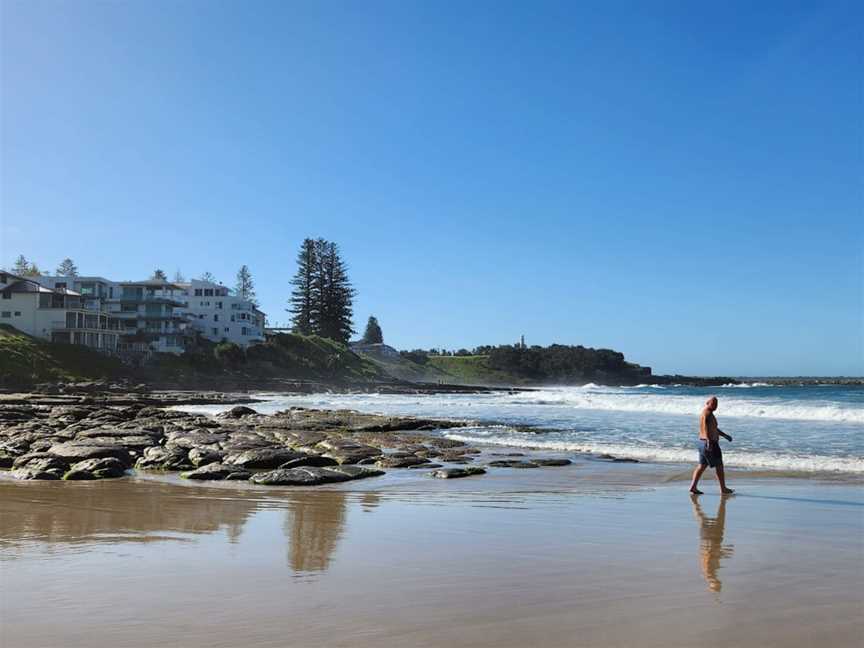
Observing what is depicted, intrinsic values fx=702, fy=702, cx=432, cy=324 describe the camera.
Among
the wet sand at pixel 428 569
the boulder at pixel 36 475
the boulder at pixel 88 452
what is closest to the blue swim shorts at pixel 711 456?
the wet sand at pixel 428 569

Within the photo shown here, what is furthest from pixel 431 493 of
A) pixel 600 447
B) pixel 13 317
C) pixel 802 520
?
pixel 13 317

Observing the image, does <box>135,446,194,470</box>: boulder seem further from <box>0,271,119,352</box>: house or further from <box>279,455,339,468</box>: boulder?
<box>0,271,119,352</box>: house

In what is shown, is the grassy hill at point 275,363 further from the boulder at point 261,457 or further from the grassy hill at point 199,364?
the boulder at point 261,457

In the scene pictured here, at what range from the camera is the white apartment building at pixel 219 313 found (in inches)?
3839

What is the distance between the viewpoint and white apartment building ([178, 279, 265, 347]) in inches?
3839

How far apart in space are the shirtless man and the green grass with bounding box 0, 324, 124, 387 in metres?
57.5

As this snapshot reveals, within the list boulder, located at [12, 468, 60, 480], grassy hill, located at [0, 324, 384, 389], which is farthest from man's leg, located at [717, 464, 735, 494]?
grassy hill, located at [0, 324, 384, 389]

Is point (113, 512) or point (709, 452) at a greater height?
point (709, 452)

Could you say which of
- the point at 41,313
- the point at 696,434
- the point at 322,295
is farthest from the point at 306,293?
the point at 696,434

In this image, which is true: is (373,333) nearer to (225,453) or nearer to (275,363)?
(275,363)

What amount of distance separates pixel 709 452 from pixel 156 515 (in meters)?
9.60

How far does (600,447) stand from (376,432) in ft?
27.8

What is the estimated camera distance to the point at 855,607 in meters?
6.09

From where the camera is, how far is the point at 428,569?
7273mm
